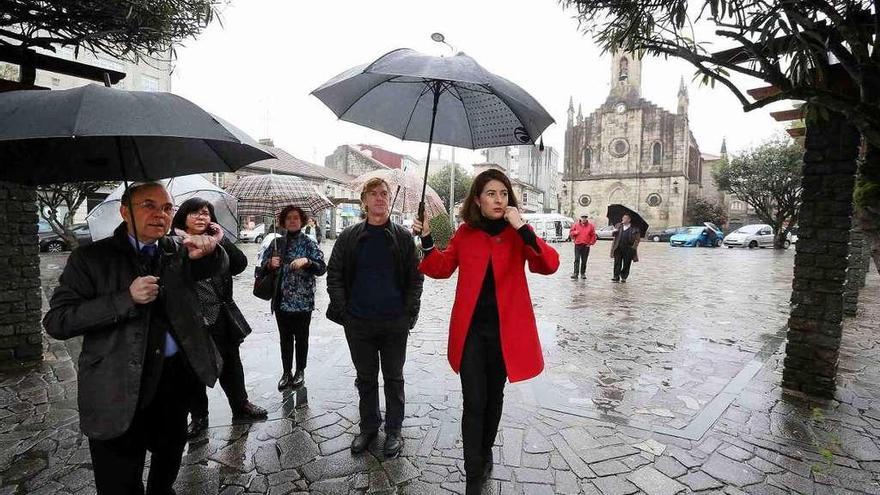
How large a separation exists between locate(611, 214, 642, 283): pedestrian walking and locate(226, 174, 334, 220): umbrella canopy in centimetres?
928

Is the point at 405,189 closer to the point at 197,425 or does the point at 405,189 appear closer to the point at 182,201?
the point at 182,201

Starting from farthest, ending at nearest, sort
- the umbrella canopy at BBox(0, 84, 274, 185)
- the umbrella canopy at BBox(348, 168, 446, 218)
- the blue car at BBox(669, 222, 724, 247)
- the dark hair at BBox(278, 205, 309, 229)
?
the blue car at BBox(669, 222, 724, 247) < the dark hair at BBox(278, 205, 309, 229) < the umbrella canopy at BBox(348, 168, 446, 218) < the umbrella canopy at BBox(0, 84, 274, 185)

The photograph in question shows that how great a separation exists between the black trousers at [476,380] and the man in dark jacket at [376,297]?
0.70m

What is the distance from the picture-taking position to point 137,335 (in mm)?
2051

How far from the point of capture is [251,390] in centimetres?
463

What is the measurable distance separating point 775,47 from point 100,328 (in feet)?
15.8

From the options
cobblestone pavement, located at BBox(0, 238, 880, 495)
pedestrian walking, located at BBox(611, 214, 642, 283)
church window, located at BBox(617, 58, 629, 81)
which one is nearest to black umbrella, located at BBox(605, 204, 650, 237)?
pedestrian walking, located at BBox(611, 214, 642, 283)

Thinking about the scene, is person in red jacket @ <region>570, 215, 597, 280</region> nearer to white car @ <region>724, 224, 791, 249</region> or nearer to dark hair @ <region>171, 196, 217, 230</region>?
dark hair @ <region>171, 196, 217, 230</region>

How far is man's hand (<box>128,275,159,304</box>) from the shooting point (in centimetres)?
196

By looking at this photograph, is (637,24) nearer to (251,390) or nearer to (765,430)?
(765,430)

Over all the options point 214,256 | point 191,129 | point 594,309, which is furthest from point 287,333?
point 594,309

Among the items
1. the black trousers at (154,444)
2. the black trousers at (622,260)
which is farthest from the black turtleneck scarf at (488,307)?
the black trousers at (622,260)

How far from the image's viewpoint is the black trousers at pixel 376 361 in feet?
10.7

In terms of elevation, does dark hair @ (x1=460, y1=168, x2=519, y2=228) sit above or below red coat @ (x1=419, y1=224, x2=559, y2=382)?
above
